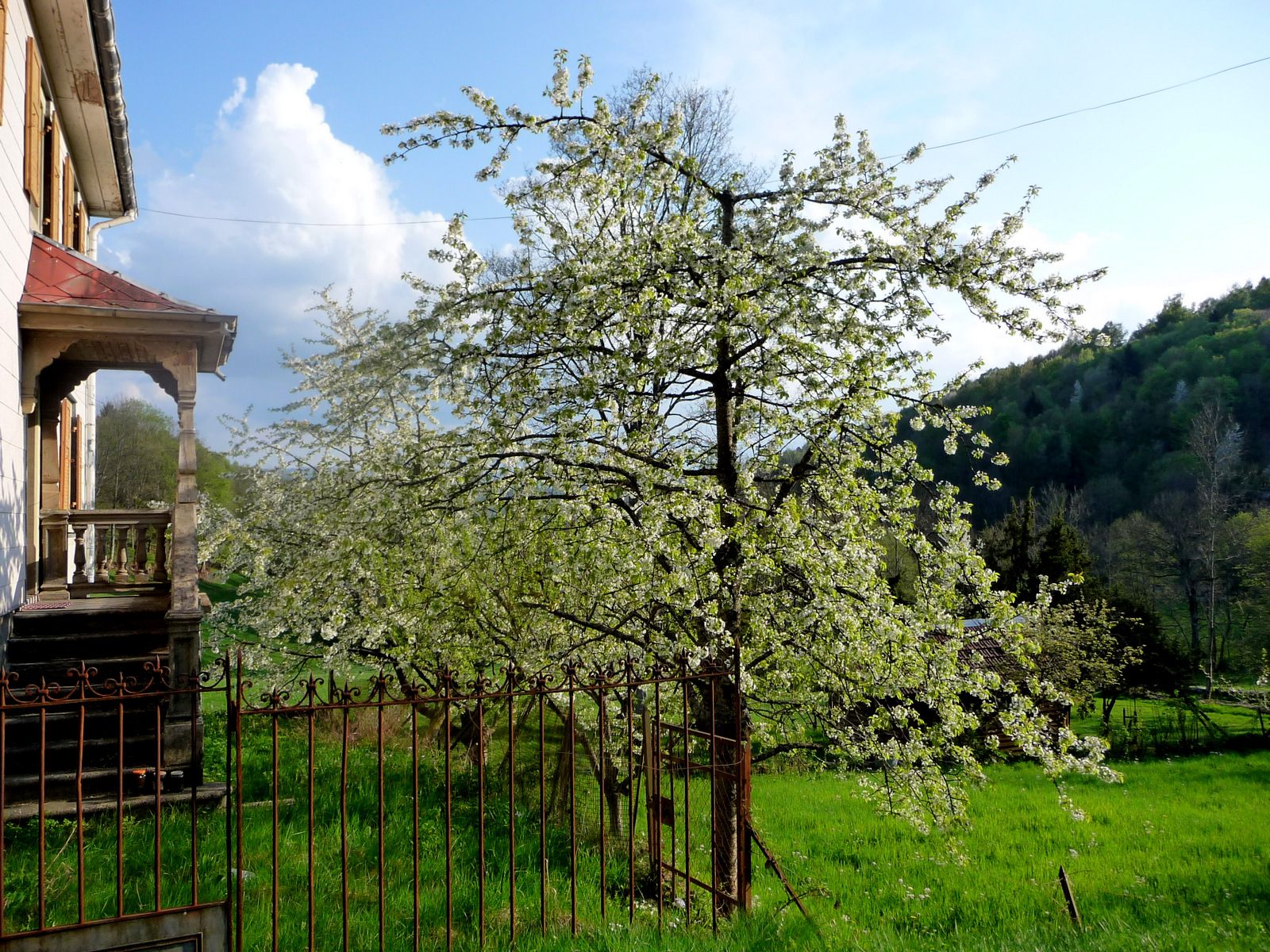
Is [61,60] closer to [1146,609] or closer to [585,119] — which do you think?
[585,119]

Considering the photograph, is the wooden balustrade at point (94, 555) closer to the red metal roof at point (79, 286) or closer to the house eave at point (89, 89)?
the red metal roof at point (79, 286)

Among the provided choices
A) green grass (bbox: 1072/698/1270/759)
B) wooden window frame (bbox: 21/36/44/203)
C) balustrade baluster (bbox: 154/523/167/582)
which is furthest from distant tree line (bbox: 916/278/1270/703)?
wooden window frame (bbox: 21/36/44/203)

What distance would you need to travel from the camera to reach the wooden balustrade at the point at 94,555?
32.1 feet

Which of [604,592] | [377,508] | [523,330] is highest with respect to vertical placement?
[523,330]

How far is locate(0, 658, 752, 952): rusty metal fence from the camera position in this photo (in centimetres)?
388

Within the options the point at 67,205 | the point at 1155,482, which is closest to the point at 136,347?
the point at 67,205

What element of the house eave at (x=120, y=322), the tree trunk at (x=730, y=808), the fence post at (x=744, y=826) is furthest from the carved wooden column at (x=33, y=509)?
the fence post at (x=744, y=826)

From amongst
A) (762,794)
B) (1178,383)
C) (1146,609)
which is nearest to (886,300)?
(762,794)

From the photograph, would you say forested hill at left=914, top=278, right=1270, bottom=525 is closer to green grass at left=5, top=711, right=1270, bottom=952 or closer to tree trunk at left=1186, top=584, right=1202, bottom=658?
tree trunk at left=1186, top=584, right=1202, bottom=658

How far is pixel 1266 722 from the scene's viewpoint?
993 inches

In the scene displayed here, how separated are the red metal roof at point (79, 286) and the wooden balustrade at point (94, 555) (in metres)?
2.48

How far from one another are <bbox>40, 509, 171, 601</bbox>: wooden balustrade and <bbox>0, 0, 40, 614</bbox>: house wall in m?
0.81

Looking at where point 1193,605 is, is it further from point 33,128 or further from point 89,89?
point 33,128

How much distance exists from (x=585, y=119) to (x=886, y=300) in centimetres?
288
